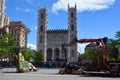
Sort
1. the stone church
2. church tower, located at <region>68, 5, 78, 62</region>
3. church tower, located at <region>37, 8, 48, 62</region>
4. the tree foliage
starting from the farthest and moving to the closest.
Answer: church tower, located at <region>37, 8, 48, 62</region>
the stone church
church tower, located at <region>68, 5, 78, 62</region>
the tree foliage

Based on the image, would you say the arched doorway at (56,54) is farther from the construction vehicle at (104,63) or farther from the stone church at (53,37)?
the construction vehicle at (104,63)

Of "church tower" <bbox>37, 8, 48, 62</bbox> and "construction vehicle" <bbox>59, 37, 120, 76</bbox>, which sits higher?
"church tower" <bbox>37, 8, 48, 62</bbox>

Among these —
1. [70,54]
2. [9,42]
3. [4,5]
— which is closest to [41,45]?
[70,54]

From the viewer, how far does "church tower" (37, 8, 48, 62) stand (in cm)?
14462

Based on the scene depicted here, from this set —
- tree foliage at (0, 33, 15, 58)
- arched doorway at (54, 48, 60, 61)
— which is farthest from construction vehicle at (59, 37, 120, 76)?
arched doorway at (54, 48, 60, 61)

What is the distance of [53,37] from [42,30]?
7435 millimetres

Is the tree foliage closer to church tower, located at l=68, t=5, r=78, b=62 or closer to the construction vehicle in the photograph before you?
the construction vehicle

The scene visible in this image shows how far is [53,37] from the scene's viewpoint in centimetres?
15088

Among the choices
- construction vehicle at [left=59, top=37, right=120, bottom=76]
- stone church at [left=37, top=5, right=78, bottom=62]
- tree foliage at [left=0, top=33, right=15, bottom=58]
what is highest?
stone church at [left=37, top=5, right=78, bottom=62]

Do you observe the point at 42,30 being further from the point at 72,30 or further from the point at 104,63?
the point at 104,63

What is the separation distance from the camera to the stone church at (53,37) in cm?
14375

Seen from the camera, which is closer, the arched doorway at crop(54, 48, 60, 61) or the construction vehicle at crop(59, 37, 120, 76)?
the construction vehicle at crop(59, 37, 120, 76)

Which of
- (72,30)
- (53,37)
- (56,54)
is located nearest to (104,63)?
(72,30)

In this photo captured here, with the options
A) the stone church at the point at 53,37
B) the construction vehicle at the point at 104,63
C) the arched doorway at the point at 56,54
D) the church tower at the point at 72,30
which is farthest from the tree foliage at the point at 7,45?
the arched doorway at the point at 56,54
